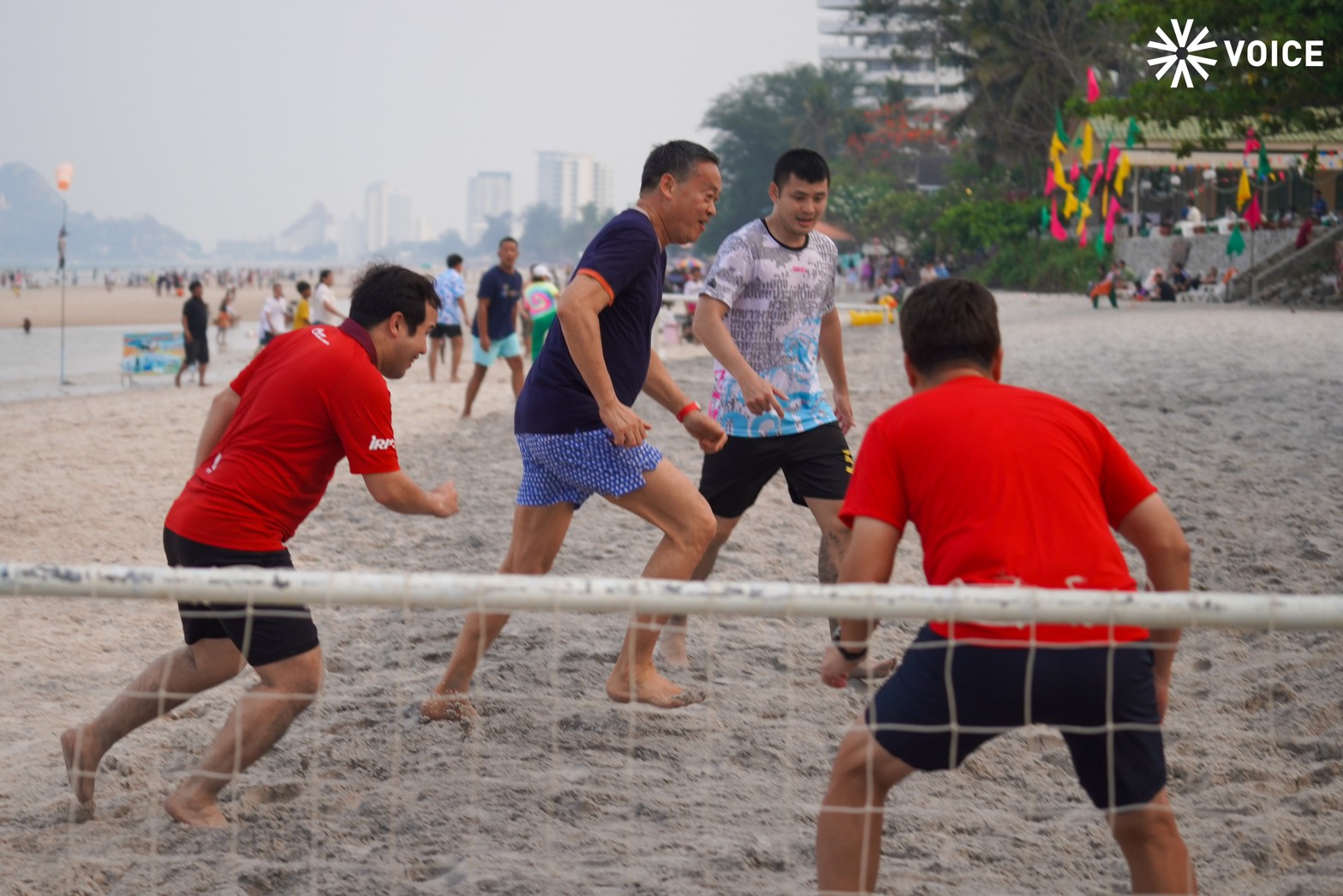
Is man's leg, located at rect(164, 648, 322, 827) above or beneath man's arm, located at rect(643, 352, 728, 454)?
beneath

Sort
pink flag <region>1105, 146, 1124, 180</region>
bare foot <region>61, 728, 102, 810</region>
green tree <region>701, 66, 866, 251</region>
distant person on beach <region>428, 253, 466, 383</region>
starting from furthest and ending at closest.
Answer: green tree <region>701, 66, 866, 251</region> < pink flag <region>1105, 146, 1124, 180</region> < distant person on beach <region>428, 253, 466, 383</region> < bare foot <region>61, 728, 102, 810</region>

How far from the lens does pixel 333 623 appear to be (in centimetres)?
560

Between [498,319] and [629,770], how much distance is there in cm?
907

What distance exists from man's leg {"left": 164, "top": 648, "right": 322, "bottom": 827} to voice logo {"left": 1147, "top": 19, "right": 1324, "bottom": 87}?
10659mm

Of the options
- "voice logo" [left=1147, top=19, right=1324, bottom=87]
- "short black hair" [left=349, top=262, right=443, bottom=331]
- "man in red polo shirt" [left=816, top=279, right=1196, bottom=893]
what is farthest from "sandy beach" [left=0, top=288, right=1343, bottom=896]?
"voice logo" [left=1147, top=19, right=1324, bottom=87]

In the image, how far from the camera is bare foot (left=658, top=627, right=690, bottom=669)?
15.7ft

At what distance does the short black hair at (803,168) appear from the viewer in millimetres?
4582

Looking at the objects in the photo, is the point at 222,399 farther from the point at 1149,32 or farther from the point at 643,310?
the point at 1149,32

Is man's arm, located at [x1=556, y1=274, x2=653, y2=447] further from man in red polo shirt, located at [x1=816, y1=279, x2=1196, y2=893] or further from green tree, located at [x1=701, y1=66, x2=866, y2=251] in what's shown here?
green tree, located at [x1=701, y1=66, x2=866, y2=251]

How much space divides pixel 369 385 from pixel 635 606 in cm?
144

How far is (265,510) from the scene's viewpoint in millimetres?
3367

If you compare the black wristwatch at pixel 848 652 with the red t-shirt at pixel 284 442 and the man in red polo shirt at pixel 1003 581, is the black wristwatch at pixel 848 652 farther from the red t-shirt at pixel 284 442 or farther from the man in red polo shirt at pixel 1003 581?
the red t-shirt at pixel 284 442

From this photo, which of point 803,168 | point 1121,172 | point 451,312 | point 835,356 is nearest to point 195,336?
point 451,312

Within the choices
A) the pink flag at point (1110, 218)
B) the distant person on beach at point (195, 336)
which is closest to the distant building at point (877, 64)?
the pink flag at point (1110, 218)
